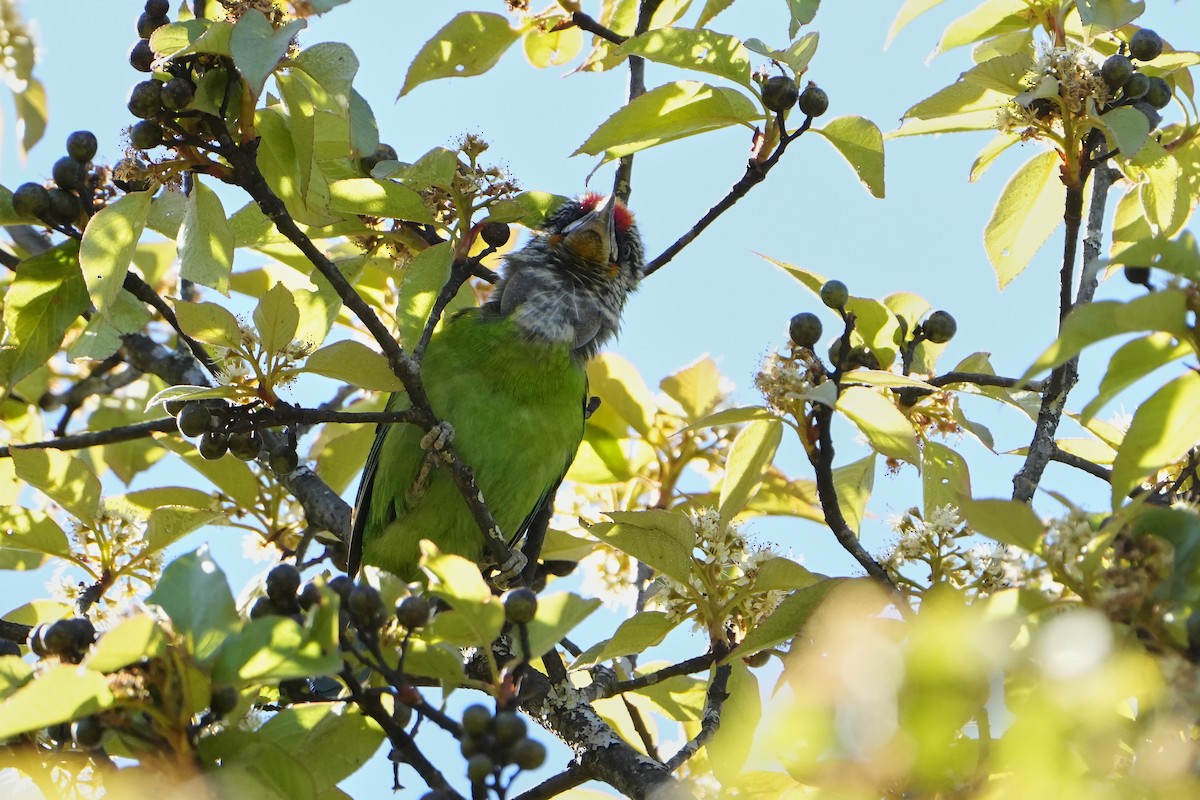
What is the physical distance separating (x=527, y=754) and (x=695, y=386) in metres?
2.16

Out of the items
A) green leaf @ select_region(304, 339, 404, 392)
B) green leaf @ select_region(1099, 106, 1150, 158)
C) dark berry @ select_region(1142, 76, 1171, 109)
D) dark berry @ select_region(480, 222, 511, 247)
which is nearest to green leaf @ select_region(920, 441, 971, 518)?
green leaf @ select_region(1099, 106, 1150, 158)

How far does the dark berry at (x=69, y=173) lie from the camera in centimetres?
242

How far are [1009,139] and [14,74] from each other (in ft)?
9.33

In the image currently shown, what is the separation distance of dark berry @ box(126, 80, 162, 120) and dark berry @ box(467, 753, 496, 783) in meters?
1.31

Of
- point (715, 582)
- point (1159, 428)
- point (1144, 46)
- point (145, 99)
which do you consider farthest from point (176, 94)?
point (1144, 46)

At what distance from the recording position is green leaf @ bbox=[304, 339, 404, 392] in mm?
2457

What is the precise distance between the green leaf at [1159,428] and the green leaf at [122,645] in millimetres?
1313

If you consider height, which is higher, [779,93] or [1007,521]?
[779,93]

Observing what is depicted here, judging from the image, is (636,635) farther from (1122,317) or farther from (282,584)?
(1122,317)

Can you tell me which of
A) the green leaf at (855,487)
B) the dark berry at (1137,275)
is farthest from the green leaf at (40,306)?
the dark berry at (1137,275)

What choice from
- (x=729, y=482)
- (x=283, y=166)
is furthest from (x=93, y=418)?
(x=729, y=482)

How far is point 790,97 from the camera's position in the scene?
103 inches

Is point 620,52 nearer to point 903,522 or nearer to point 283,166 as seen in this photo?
point 283,166

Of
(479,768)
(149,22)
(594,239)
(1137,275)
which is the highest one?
(594,239)
